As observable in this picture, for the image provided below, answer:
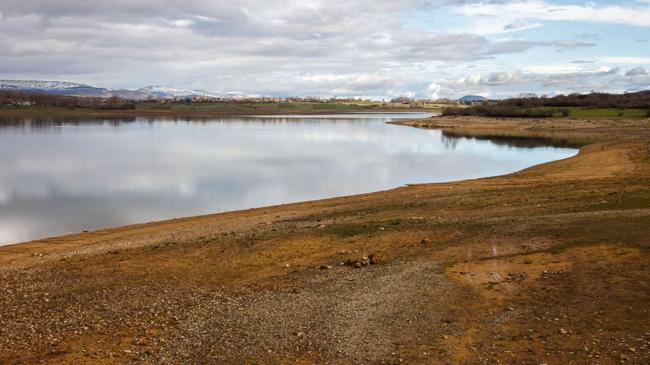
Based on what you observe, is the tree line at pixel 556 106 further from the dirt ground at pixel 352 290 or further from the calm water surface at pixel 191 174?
the dirt ground at pixel 352 290

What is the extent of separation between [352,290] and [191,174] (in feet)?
88.9

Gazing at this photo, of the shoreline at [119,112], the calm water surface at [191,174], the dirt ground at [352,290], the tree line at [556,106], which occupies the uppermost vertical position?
the tree line at [556,106]

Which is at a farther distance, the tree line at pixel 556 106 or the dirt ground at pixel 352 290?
the tree line at pixel 556 106

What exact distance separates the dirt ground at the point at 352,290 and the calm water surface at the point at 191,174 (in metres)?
6.41

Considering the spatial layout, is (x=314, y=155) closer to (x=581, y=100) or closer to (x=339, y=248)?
(x=339, y=248)

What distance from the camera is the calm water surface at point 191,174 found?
23719 mm

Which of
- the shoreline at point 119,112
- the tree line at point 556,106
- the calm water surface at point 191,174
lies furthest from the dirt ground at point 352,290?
the shoreline at point 119,112

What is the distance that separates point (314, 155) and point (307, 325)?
39.8 m

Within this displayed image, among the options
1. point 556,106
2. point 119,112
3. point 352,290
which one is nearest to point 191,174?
point 352,290

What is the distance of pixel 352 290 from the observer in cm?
1037

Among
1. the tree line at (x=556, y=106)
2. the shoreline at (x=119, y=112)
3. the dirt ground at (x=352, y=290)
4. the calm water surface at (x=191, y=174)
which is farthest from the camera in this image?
the shoreline at (x=119, y=112)

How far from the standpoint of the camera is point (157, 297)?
34.2 ft

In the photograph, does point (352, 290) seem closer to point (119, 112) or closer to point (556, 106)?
point (556, 106)

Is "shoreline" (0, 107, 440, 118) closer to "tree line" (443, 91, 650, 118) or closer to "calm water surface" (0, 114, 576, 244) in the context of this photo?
"tree line" (443, 91, 650, 118)
